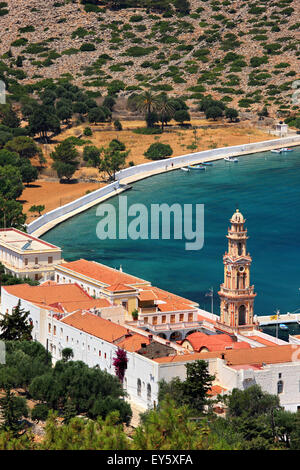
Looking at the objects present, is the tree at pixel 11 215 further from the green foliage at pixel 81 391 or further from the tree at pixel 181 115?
the tree at pixel 181 115

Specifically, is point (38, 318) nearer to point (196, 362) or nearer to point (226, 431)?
point (196, 362)

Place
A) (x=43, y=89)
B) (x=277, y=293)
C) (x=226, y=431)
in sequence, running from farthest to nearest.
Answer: (x=43, y=89)
(x=277, y=293)
(x=226, y=431)

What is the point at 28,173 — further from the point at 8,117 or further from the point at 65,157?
the point at 8,117

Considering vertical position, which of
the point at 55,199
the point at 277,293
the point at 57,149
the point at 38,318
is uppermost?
the point at 57,149

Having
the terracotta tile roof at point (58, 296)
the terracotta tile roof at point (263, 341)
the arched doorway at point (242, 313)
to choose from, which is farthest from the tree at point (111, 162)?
the terracotta tile roof at point (263, 341)

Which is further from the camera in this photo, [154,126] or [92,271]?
[154,126]
